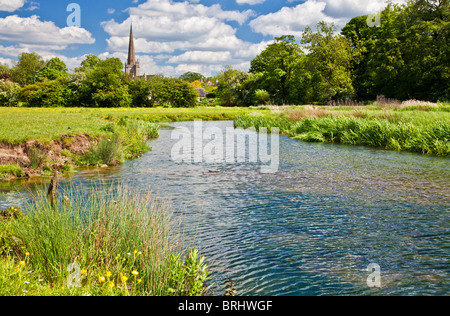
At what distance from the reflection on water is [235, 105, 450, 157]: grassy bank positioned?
303cm

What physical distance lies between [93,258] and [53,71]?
112661 millimetres

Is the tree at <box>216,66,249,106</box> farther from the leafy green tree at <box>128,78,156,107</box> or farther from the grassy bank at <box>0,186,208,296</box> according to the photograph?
the grassy bank at <box>0,186,208,296</box>

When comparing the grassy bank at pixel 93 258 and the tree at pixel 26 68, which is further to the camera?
the tree at pixel 26 68

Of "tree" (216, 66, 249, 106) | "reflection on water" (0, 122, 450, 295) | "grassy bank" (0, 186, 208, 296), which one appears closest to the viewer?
"grassy bank" (0, 186, 208, 296)

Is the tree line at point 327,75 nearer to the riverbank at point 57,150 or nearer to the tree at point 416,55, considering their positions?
the tree at point 416,55

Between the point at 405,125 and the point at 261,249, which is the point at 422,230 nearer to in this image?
the point at 261,249

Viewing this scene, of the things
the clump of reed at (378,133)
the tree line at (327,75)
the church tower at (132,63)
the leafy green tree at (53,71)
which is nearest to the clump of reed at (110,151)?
the clump of reed at (378,133)

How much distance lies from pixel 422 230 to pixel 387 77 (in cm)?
5038

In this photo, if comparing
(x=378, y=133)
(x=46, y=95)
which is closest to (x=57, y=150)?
(x=378, y=133)

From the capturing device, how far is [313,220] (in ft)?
31.5

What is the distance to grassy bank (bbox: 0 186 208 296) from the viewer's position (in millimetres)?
4730

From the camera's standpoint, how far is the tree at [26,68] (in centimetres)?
11921

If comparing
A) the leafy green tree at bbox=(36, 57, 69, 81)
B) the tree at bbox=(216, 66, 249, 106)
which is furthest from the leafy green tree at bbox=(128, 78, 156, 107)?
the leafy green tree at bbox=(36, 57, 69, 81)

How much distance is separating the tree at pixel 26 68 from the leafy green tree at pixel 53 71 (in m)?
7.98
